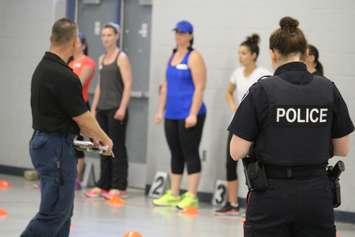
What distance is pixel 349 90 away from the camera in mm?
7031

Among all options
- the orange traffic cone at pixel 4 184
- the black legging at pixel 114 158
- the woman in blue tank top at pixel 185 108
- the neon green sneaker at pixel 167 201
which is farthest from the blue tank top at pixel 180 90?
the orange traffic cone at pixel 4 184

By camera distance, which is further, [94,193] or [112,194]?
[94,193]

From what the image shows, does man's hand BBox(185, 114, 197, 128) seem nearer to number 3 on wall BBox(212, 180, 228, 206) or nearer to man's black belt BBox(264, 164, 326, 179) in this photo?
number 3 on wall BBox(212, 180, 228, 206)

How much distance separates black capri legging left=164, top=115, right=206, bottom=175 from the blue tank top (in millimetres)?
84

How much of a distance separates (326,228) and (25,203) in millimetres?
4569

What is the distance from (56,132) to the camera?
4.38 m

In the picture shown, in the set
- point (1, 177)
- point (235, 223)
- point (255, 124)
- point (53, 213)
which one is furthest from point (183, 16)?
point (255, 124)

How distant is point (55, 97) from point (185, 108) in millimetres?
3073

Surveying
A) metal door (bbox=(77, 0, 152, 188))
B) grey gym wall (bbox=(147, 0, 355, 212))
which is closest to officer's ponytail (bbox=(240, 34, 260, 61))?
grey gym wall (bbox=(147, 0, 355, 212))

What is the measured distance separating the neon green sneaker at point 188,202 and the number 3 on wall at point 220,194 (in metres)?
0.36

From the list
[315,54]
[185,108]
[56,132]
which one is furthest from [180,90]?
[56,132]

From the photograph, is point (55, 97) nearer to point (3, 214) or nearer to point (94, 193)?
point (3, 214)

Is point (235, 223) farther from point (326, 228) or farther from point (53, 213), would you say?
point (326, 228)

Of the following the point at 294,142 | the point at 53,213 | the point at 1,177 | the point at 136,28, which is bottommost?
the point at 1,177
